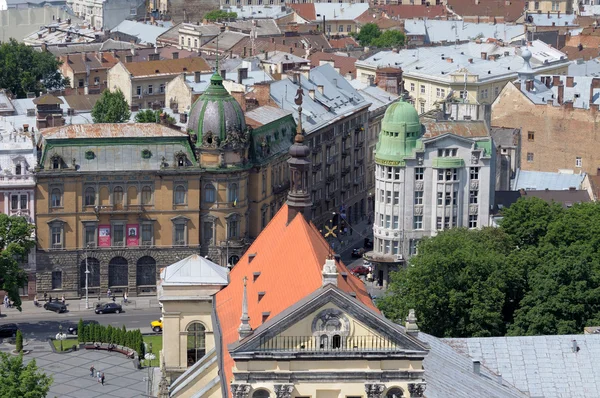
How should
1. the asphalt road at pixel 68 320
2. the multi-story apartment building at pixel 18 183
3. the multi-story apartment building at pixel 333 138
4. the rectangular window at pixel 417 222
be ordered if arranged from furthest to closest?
the multi-story apartment building at pixel 333 138 → the rectangular window at pixel 417 222 → the multi-story apartment building at pixel 18 183 → the asphalt road at pixel 68 320

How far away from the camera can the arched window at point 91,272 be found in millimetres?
151125

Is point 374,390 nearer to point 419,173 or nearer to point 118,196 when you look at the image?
point 118,196

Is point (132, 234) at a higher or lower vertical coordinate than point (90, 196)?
lower

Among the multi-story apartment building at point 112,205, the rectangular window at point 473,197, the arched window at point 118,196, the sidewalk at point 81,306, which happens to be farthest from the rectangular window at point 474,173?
the arched window at point 118,196

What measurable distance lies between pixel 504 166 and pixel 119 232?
3827 cm

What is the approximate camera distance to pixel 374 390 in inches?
3196

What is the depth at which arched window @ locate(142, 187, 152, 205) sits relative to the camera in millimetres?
150875

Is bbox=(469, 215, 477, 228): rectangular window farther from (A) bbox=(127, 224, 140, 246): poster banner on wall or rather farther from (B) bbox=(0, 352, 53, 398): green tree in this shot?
(B) bbox=(0, 352, 53, 398): green tree

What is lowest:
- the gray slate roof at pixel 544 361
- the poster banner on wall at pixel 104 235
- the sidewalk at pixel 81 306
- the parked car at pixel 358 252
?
the sidewalk at pixel 81 306

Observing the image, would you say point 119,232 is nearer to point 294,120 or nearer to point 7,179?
point 7,179

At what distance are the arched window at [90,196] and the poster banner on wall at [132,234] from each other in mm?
3691

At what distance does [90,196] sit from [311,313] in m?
72.4

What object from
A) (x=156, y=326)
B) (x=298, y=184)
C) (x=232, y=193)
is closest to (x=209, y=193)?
(x=232, y=193)

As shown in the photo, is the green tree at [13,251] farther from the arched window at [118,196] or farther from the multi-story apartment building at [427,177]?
the multi-story apartment building at [427,177]
